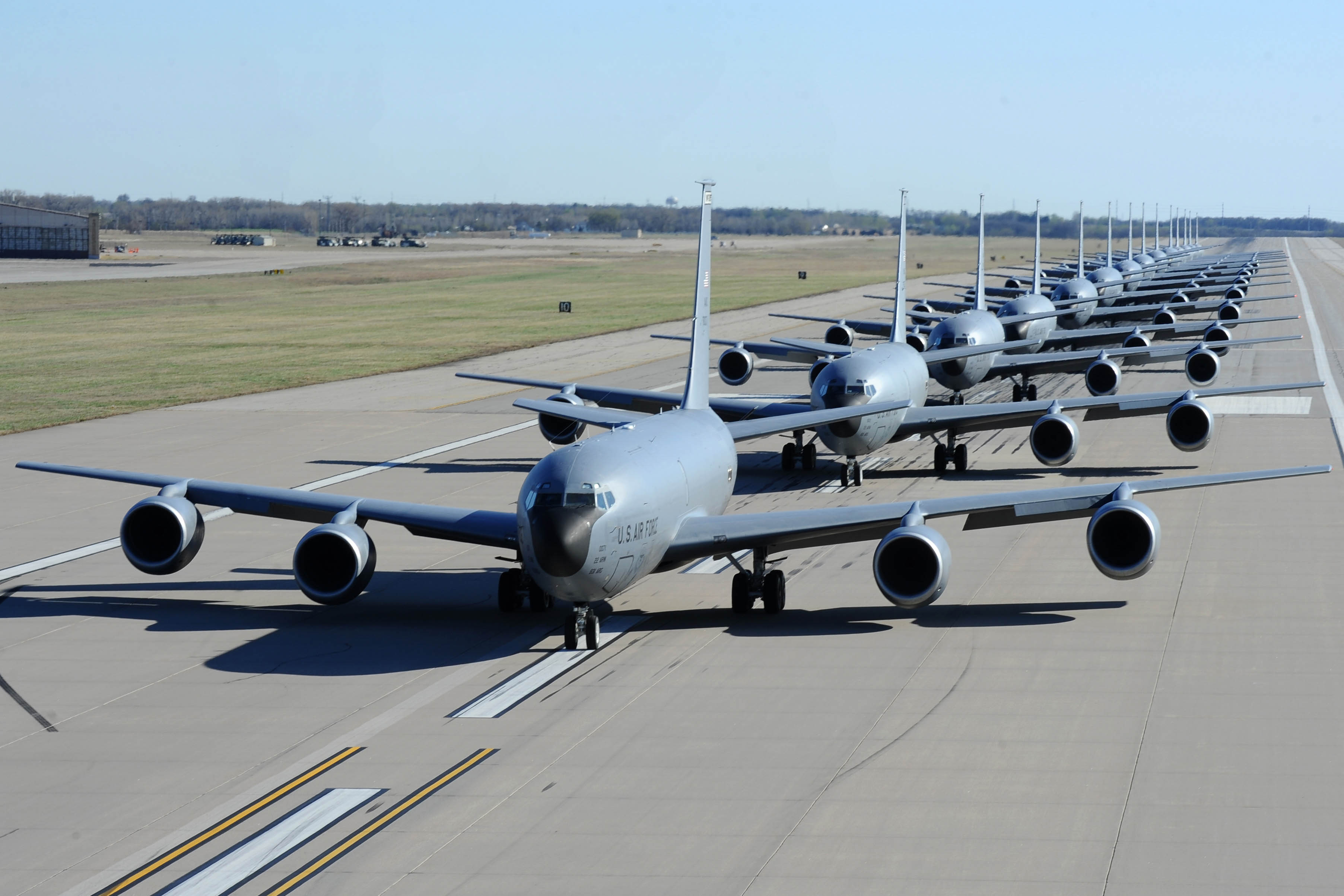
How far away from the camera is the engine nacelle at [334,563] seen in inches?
901

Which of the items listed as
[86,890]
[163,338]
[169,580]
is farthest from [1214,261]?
[86,890]

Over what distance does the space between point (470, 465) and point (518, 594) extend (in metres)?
17.7

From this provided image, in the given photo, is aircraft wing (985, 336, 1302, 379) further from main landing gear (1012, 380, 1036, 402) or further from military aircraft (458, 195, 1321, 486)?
military aircraft (458, 195, 1321, 486)

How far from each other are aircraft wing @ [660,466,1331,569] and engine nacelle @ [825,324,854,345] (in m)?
42.9

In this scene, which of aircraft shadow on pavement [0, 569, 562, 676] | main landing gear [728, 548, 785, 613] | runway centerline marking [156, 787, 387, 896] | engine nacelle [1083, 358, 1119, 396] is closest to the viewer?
runway centerline marking [156, 787, 387, 896]

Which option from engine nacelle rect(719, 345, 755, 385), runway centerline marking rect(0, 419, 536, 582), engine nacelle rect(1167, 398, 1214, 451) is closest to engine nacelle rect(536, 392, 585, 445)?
runway centerline marking rect(0, 419, 536, 582)

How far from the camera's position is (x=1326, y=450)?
143 ft

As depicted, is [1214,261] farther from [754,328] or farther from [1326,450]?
[1326,450]

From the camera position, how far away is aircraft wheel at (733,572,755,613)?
24.9m

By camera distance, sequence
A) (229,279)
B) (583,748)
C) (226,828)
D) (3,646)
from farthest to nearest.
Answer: (229,279) → (3,646) → (583,748) → (226,828)

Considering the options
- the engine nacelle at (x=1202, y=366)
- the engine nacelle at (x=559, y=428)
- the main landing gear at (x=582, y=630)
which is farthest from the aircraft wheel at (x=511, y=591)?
the engine nacelle at (x=1202, y=366)

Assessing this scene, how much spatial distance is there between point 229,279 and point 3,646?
123532 millimetres

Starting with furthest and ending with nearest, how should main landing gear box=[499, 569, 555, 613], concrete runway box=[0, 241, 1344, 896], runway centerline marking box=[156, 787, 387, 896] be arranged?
main landing gear box=[499, 569, 555, 613]
concrete runway box=[0, 241, 1344, 896]
runway centerline marking box=[156, 787, 387, 896]

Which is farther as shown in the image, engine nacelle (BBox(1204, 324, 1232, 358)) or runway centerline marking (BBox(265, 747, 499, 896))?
engine nacelle (BBox(1204, 324, 1232, 358))
